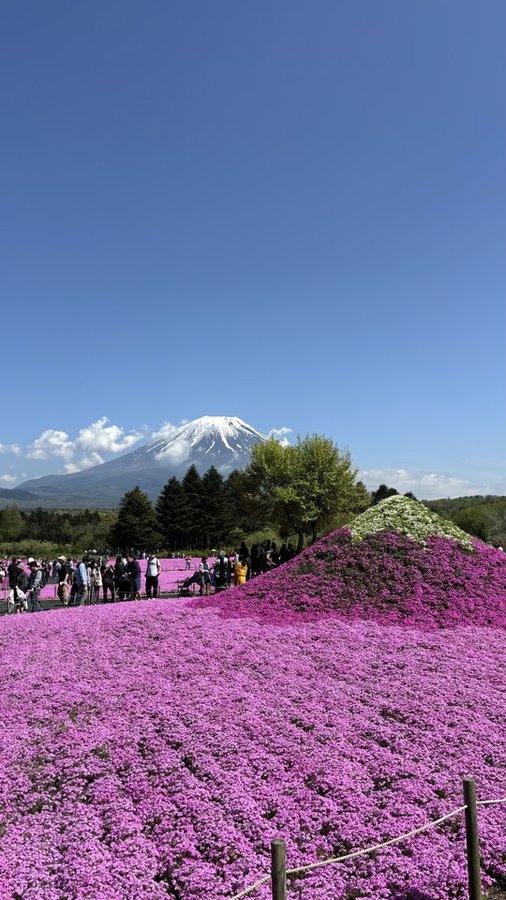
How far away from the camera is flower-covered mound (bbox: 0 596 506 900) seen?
5.37 metres

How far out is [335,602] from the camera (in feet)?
48.9

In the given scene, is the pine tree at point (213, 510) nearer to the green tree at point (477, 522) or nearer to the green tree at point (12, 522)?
the green tree at point (12, 522)

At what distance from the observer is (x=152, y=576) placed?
21594 millimetres

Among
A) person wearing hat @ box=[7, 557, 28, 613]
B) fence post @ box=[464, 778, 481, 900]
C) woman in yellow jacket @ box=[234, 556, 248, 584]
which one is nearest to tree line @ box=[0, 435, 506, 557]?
woman in yellow jacket @ box=[234, 556, 248, 584]

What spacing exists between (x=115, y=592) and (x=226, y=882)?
19.1 meters

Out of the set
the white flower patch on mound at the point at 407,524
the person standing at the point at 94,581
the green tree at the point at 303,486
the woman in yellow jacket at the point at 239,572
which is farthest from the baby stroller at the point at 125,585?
the green tree at the point at 303,486

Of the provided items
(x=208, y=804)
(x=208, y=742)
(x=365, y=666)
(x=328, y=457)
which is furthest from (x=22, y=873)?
(x=328, y=457)

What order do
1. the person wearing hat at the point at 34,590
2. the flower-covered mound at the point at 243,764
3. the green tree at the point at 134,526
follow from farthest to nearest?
the green tree at the point at 134,526 < the person wearing hat at the point at 34,590 < the flower-covered mound at the point at 243,764

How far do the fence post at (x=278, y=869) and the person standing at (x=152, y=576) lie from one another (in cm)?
1790

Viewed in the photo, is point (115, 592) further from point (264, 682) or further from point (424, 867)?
point (424, 867)

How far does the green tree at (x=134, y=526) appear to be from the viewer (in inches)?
2763

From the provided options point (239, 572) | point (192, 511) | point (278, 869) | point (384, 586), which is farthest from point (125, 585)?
point (192, 511)

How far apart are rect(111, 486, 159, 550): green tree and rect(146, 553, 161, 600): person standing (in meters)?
48.0

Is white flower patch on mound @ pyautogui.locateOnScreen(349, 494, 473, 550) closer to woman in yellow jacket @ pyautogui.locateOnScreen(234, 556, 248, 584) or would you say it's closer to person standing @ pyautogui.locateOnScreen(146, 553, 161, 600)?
woman in yellow jacket @ pyautogui.locateOnScreen(234, 556, 248, 584)
